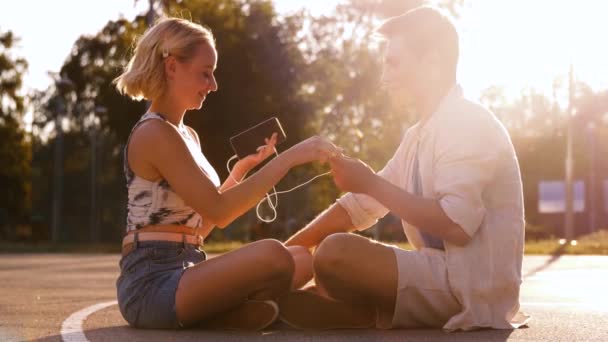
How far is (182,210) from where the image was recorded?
577cm

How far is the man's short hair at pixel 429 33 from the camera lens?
5.62 metres

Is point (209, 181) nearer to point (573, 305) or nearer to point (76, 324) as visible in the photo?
point (76, 324)

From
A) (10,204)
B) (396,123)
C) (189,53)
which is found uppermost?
(189,53)

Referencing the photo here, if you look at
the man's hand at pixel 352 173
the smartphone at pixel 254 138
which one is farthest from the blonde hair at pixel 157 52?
the man's hand at pixel 352 173

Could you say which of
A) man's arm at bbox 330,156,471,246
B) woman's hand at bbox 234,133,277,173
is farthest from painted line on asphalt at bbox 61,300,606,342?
man's arm at bbox 330,156,471,246

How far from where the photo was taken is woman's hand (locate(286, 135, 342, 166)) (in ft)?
Answer: 18.2

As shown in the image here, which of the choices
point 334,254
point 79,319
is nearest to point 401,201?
point 334,254

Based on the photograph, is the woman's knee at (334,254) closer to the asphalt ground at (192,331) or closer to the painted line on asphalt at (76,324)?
the asphalt ground at (192,331)

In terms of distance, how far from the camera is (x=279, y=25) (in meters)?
41.0

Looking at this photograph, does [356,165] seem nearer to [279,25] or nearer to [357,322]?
[357,322]

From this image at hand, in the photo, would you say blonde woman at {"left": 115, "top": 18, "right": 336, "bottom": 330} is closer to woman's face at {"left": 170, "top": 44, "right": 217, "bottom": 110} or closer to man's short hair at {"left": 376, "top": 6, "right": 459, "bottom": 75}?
woman's face at {"left": 170, "top": 44, "right": 217, "bottom": 110}

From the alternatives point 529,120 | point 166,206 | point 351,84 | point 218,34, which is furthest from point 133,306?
point 529,120

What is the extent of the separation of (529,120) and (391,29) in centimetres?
7804

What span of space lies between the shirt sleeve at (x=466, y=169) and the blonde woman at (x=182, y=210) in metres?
0.61
